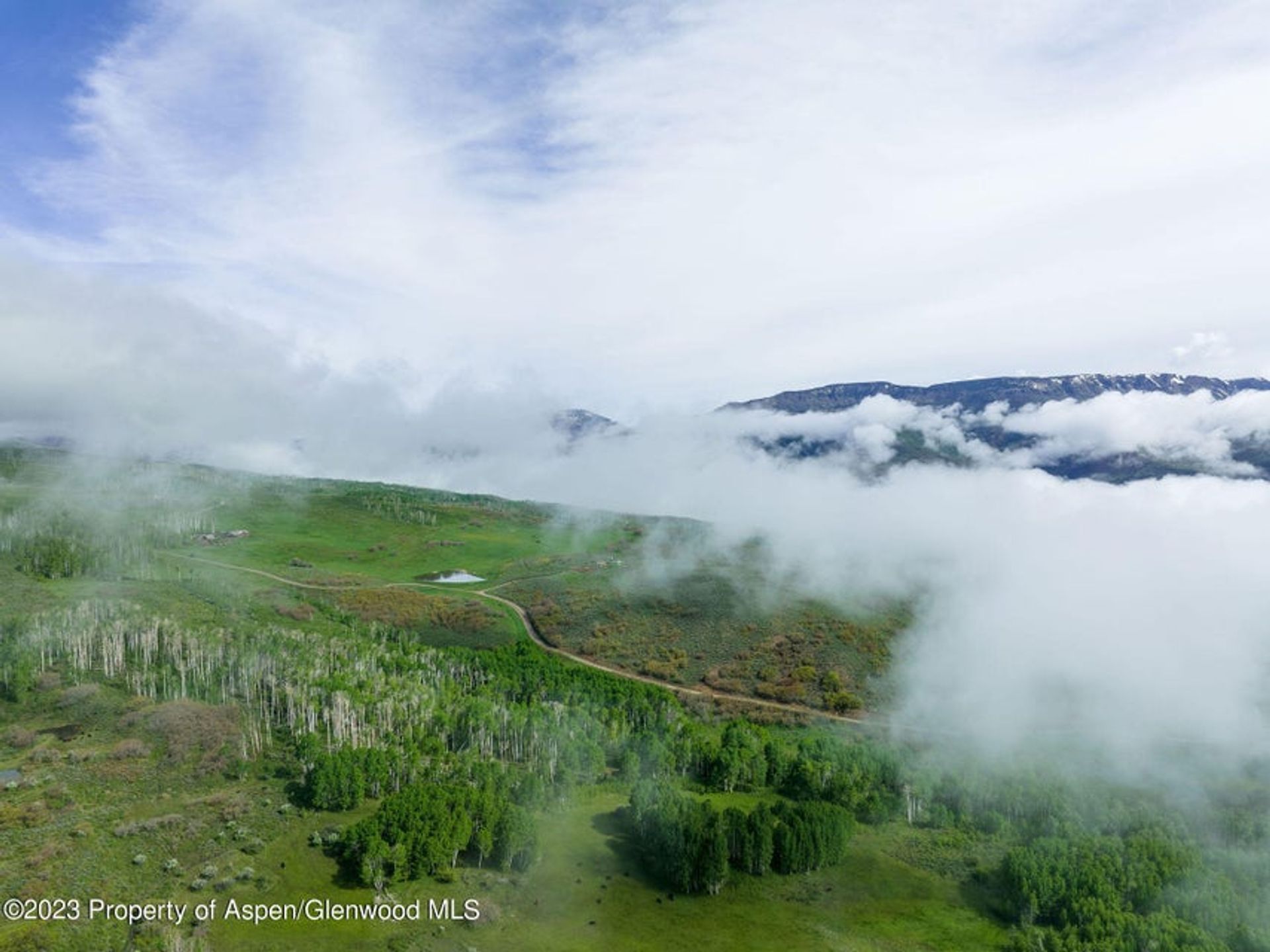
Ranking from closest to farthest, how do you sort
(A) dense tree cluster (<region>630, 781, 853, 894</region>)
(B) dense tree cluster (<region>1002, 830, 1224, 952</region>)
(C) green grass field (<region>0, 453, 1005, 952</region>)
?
1. (C) green grass field (<region>0, 453, 1005, 952</region>)
2. (B) dense tree cluster (<region>1002, 830, 1224, 952</region>)
3. (A) dense tree cluster (<region>630, 781, 853, 894</region>)

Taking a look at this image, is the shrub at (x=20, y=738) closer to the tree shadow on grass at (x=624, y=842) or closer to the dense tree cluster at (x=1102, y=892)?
the tree shadow on grass at (x=624, y=842)

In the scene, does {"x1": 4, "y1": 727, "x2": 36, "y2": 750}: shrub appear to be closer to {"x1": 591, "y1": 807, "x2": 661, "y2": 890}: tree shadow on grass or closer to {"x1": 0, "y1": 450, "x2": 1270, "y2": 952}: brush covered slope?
{"x1": 0, "y1": 450, "x2": 1270, "y2": 952}: brush covered slope

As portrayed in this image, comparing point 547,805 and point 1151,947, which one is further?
point 547,805

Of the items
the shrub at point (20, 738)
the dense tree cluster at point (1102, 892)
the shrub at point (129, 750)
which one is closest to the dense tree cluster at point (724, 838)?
the dense tree cluster at point (1102, 892)

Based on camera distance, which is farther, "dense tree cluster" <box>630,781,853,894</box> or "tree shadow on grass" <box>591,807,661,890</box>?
"tree shadow on grass" <box>591,807,661,890</box>

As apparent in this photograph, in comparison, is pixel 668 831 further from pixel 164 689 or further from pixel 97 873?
pixel 164 689

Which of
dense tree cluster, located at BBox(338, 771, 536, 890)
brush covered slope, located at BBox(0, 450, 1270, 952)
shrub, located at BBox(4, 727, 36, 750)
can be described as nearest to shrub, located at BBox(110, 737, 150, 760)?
brush covered slope, located at BBox(0, 450, 1270, 952)

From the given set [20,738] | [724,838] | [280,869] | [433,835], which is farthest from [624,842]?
[20,738]

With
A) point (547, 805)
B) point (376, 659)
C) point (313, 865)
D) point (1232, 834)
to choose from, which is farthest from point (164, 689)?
point (1232, 834)

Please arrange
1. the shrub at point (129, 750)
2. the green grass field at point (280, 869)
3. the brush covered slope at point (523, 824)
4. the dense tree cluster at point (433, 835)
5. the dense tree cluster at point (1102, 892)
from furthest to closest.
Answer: the shrub at point (129, 750), the dense tree cluster at point (433, 835), the brush covered slope at point (523, 824), the dense tree cluster at point (1102, 892), the green grass field at point (280, 869)

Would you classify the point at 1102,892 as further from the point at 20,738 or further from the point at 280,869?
the point at 20,738

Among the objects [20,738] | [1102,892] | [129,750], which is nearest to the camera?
[1102,892]
